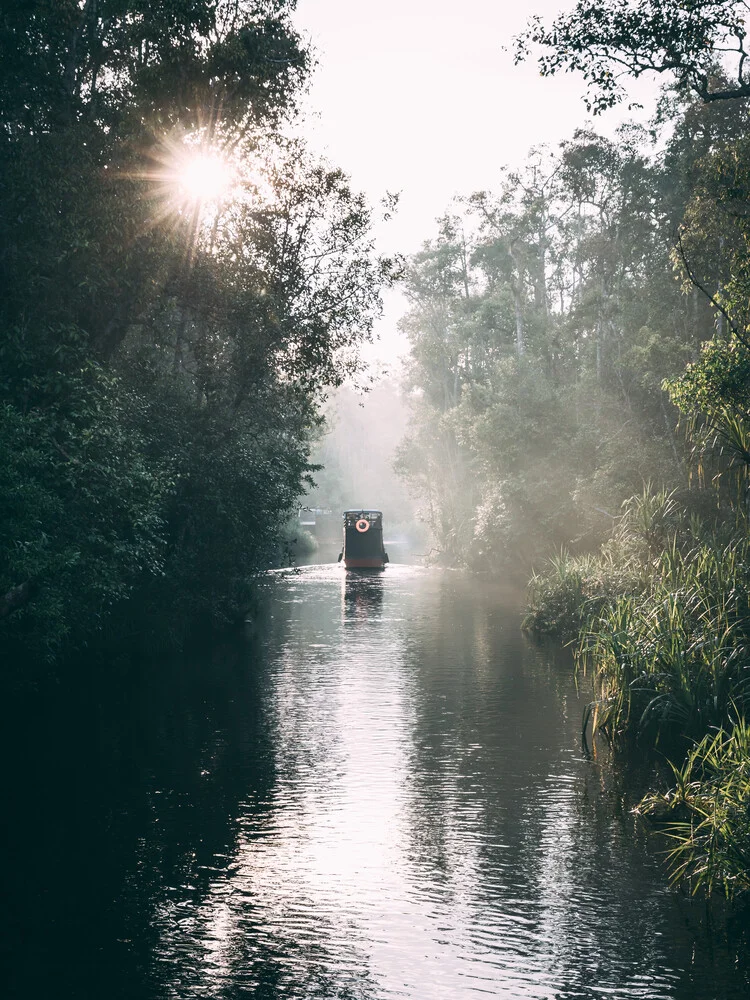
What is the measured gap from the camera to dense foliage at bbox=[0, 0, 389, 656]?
16.9m

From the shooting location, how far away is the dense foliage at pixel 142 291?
55.5 ft

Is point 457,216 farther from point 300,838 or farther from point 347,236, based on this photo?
point 300,838

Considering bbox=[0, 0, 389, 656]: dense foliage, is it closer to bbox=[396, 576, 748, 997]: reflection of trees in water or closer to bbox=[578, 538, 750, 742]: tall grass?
bbox=[396, 576, 748, 997]: reflection of trees in water

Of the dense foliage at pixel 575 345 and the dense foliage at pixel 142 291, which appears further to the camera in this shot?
the dense foliage at pixel 575 345

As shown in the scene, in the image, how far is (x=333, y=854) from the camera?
10.0m

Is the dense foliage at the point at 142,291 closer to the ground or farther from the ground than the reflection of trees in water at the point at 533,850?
farther from the ground

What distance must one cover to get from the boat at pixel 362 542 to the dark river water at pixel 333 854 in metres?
32.0

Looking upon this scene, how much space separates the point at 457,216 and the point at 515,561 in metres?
28.0

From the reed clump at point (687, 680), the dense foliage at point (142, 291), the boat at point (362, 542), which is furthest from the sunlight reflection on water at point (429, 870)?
the boat at point (362, 542)

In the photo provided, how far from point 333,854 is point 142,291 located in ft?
41.9

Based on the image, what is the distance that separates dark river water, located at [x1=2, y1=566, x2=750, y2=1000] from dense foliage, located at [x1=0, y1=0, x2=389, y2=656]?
3.27 metres

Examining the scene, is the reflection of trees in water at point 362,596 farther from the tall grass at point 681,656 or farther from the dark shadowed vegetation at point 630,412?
the tall grass at point 681,656

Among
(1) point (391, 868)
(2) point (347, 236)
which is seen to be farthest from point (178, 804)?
(2) point (347, 236)

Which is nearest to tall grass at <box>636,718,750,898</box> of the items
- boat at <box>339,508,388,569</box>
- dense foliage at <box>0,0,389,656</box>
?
dense foliage at <box>0,0,389,656</box>
